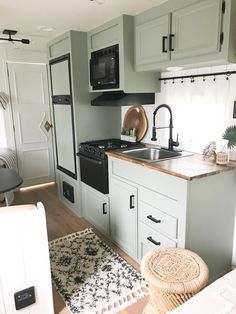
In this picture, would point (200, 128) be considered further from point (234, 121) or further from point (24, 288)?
point (24, 288)

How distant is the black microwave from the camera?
2.54m

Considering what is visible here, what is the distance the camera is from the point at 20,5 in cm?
214

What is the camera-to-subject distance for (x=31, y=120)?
4.33 meters

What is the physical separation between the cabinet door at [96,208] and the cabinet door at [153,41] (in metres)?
1.44

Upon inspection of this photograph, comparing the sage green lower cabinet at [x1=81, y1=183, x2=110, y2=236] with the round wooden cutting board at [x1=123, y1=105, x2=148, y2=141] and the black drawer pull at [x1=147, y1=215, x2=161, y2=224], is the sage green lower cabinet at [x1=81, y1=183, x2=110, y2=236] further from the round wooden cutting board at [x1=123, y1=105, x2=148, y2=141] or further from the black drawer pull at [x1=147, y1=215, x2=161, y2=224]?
the round wooden cutting board at [x1=123, y1=105, x2=148, y2=141]

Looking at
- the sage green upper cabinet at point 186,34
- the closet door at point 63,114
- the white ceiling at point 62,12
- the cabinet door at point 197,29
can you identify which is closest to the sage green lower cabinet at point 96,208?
the closet door at point 63,114

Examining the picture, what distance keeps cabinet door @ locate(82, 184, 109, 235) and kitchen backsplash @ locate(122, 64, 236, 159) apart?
90cm

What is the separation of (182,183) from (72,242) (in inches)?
60.3

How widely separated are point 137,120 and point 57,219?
63.6 inches

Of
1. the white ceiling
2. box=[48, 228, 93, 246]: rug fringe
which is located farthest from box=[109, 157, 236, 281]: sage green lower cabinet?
the white ceiling

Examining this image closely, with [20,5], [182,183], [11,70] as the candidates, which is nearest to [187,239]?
[182,183]

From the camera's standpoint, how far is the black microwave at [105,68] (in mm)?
2541

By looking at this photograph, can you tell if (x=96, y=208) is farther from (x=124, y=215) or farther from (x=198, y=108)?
(x=198, y=108)

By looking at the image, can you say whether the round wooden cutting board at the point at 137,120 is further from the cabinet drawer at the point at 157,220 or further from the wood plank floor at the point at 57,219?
the wood plank floor at the point at 57,219
